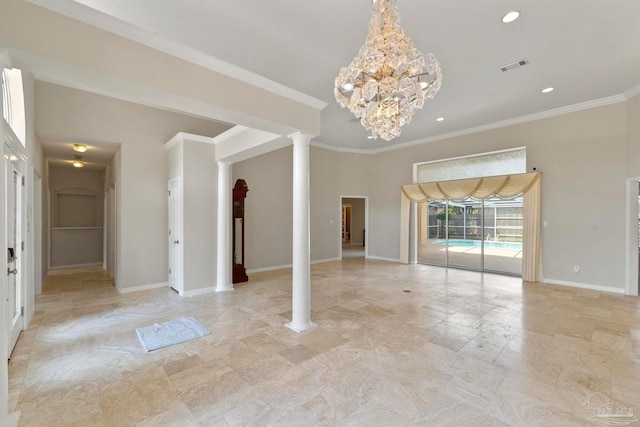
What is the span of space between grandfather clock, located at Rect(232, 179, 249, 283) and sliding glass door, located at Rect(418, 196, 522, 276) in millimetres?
5569

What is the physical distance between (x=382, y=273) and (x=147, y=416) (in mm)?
5987

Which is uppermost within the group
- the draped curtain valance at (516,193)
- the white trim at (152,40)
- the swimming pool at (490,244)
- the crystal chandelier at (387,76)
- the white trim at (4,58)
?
the white trim at (152,40)

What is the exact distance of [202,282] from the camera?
5.44 metres

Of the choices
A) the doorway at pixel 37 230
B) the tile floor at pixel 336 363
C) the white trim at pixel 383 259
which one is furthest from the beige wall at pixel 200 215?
the white trim at pixel 383 259

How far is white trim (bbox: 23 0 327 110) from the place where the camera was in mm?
2035

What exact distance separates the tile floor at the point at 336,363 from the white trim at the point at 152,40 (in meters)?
3.07

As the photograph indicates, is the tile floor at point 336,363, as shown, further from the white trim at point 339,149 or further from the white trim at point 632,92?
the white trim at point 339,149

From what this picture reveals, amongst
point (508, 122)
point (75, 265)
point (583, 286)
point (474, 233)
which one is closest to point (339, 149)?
point (508, 122)

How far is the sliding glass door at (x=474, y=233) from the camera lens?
733cm

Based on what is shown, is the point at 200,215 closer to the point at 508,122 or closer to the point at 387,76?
the point at 387,76

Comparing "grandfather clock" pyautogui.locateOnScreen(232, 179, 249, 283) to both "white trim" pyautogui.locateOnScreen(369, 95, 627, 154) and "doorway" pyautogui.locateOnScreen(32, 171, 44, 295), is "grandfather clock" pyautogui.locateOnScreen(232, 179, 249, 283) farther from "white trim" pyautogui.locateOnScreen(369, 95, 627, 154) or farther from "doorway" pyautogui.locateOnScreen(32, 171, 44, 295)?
"white trim" pyautogui.locateOnScreen(369, 95, 627, 154)

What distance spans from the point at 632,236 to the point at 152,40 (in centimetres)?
809

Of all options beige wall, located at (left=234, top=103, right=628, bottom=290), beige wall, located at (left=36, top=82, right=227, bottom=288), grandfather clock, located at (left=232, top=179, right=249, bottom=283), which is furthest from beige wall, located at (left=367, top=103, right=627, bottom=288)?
beige wall, located at (left=36, top=82, right=227, bottom=288)

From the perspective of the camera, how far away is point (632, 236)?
5160 millimetres
